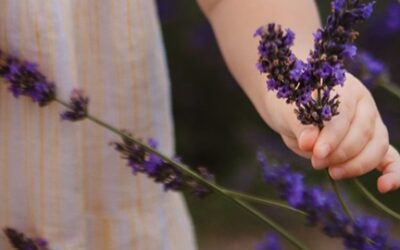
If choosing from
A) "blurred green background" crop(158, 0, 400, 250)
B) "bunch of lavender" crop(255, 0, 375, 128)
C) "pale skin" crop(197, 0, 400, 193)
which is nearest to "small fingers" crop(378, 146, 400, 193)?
"pale skin" crop(197, 0, 400, 193)

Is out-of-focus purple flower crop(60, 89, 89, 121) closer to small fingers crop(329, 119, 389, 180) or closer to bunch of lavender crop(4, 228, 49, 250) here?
bunch of lavender crop(4, 228, 49, 250)

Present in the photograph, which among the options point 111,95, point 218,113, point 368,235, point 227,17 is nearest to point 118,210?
point 111,95

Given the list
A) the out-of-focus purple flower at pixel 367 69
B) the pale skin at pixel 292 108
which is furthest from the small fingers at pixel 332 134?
the out-of-focus purple flower at pixel 367 69

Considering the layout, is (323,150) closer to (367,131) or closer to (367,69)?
(367,131)

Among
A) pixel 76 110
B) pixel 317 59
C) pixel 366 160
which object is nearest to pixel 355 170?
pixel 366 160

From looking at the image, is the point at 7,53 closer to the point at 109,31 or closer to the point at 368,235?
the point at 109,31

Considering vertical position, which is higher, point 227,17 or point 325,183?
point 227,17

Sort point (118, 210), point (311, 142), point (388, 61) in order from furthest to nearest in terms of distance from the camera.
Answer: point (388, 61), point (118, 210), point (311, 142)
